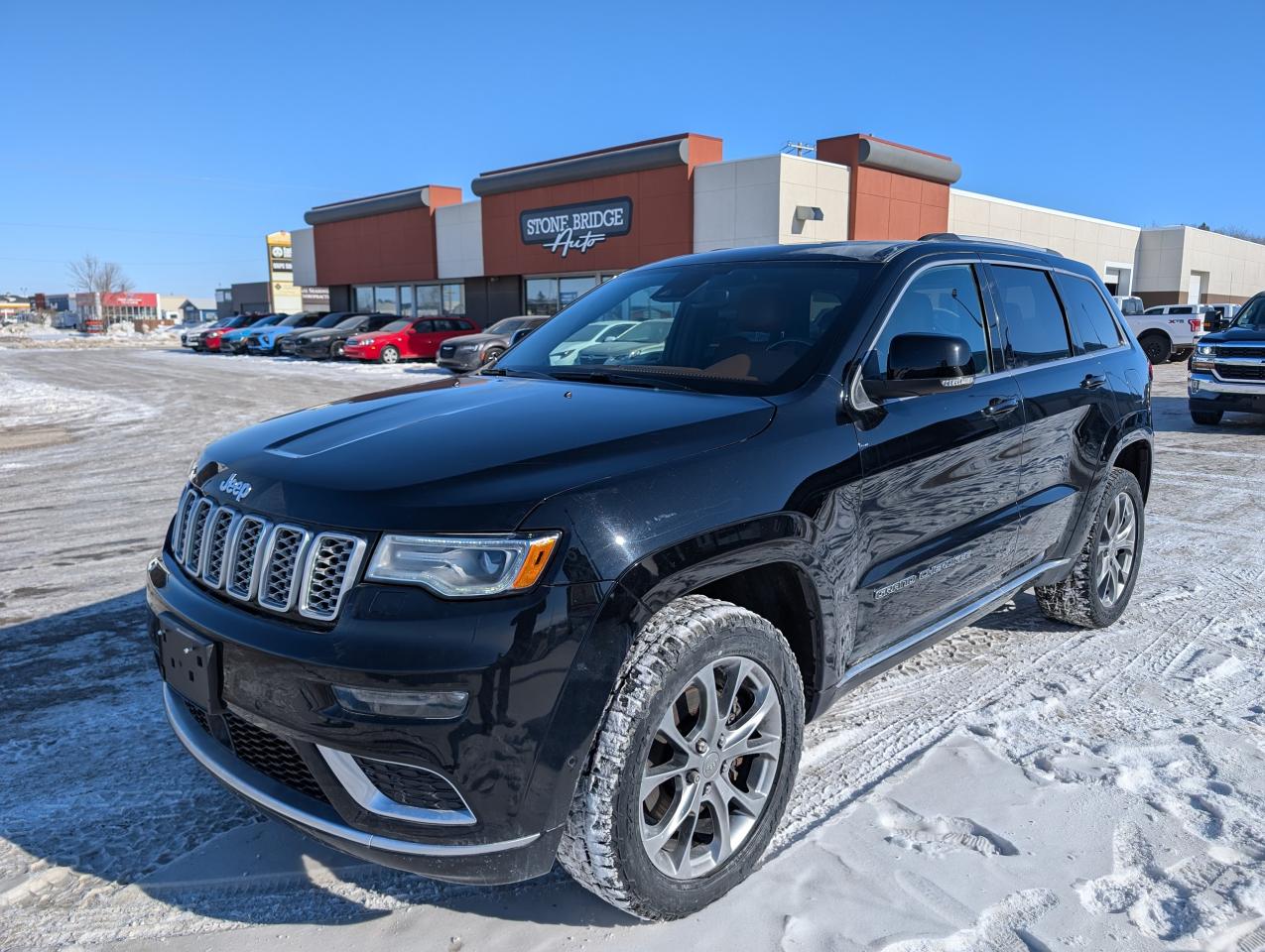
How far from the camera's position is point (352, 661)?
85.1 inches

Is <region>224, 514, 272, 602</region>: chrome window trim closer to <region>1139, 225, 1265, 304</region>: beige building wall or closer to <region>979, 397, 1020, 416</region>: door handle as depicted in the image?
<region>979, 397, 1020, 416</region>: door handle

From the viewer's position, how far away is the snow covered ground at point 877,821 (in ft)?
8.29

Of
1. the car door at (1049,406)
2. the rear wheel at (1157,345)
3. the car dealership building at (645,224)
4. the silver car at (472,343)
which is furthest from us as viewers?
the rear wheel at (1157,345)

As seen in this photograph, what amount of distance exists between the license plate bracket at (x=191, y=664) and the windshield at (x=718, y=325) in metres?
1.65

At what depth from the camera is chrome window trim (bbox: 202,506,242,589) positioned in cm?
253

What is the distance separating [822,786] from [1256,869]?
1276mm

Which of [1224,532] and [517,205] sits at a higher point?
[517,205]

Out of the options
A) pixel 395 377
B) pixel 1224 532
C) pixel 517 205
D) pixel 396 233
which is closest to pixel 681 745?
pixel 1224 532

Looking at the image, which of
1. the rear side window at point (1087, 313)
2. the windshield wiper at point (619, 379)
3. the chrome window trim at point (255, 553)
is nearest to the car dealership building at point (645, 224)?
the rear side window at point (1087, 313)

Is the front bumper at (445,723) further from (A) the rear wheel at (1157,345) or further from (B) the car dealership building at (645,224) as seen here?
(A) the rear wheel at (1157,345)

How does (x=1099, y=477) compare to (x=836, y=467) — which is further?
(x=1099, y=477)

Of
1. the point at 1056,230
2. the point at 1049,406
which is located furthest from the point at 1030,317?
the point at 1056,230

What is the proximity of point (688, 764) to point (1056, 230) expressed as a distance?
3782 centimetres

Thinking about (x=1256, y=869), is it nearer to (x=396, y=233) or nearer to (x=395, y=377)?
(x=395, y=377)
